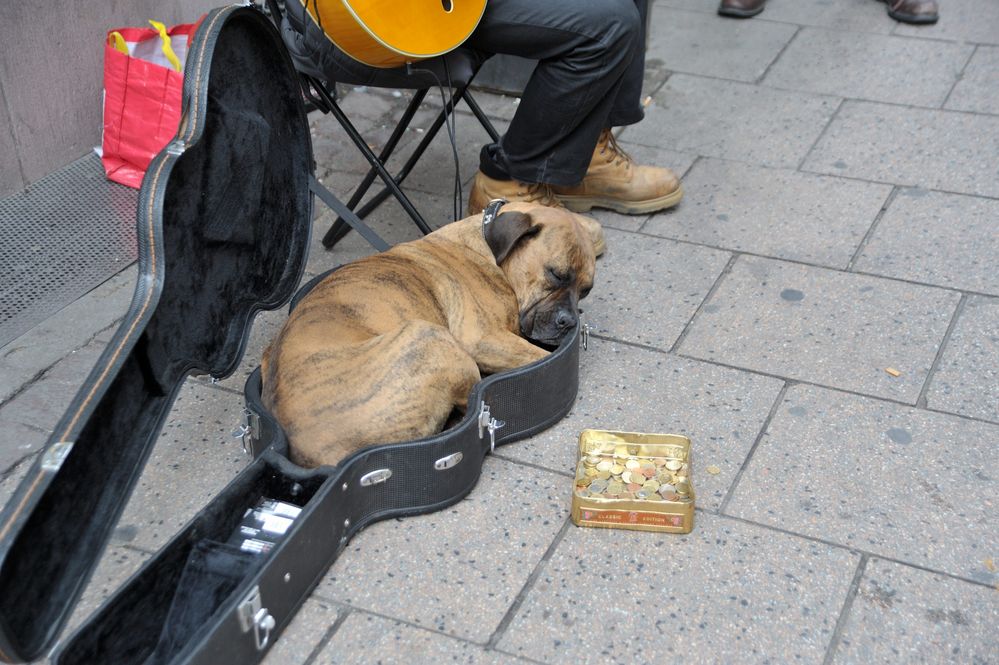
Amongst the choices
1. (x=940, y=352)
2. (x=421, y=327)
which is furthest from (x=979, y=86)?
(x=421, y=327)

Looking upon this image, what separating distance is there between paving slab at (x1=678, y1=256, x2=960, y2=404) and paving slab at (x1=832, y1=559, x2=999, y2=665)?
0.92m

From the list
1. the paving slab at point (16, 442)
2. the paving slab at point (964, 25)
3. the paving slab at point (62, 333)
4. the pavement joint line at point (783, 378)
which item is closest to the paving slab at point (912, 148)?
the paving slab at point (964, 25)

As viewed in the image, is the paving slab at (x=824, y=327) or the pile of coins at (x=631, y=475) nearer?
the pile of coins at (x=631, y=475)

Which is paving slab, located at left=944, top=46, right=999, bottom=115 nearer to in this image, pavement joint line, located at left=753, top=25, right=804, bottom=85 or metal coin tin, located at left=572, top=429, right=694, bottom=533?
pavement joint line, located at left=753, top=25, right=804, bottom=85

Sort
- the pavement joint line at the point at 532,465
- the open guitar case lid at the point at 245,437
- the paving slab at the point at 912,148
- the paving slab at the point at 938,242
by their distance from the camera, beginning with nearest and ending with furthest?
the open guitar case lid at the point at 245,437 → the pavement joint line at the point at 532,465 → the paving slab at the point at 938,242 → the paving slab at the point at 912,148

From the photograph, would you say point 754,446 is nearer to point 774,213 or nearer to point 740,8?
point 774,213

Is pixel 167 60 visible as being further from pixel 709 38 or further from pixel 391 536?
pixel 709 38

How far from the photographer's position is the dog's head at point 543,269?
368 cm

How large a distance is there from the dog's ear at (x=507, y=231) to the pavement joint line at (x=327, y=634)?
4.43 ft

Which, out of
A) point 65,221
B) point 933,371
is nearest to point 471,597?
point 933,371

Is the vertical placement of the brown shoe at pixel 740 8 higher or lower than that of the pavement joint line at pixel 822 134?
higher

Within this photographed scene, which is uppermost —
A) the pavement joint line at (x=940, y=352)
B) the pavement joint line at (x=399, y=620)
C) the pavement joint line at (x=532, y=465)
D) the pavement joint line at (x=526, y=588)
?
the pavement joint line at (x=399, y=620)

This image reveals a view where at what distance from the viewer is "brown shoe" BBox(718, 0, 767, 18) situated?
705 cm

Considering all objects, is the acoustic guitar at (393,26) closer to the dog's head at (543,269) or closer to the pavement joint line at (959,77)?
the dog's head at (543,269)
